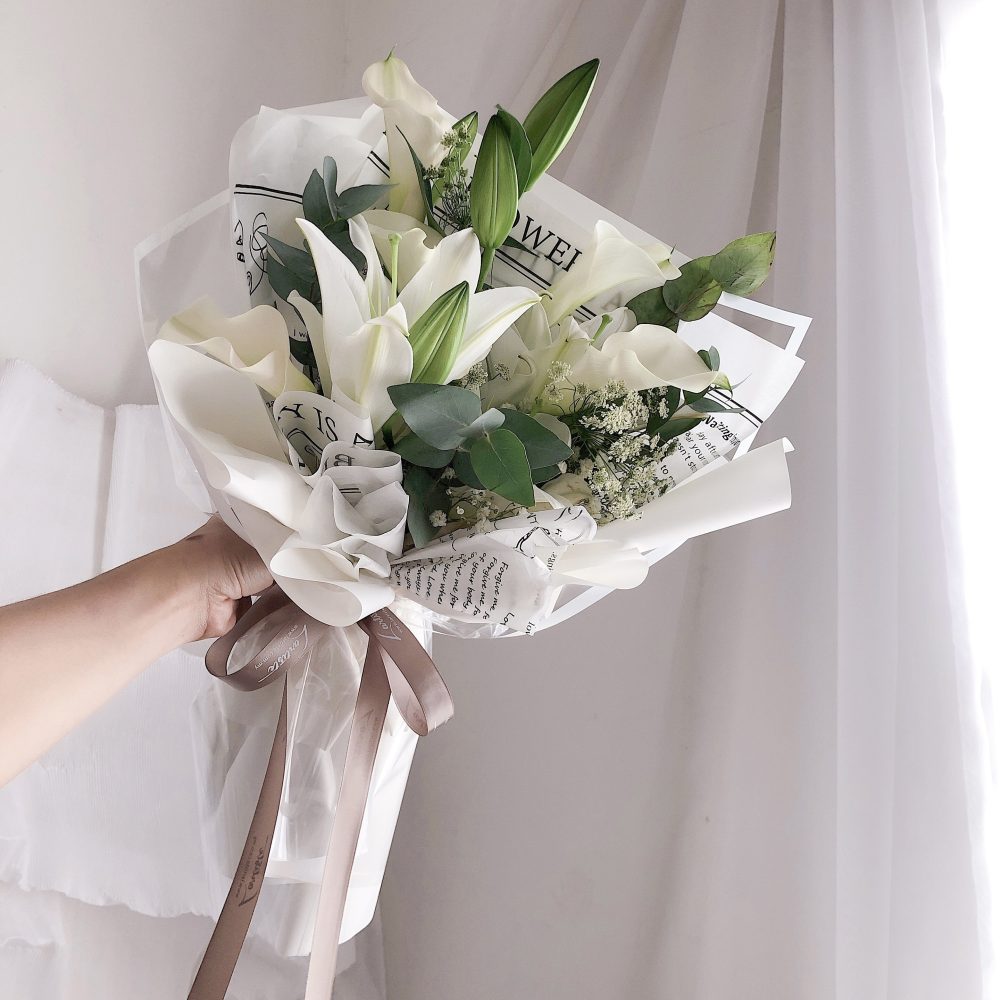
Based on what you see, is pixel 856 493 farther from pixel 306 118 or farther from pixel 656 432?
pixel 306 118

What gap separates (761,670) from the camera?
2.90 feet

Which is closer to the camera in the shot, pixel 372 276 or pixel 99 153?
pixel 372 276

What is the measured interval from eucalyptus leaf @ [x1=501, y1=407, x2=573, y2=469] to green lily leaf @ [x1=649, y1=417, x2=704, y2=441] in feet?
0.26

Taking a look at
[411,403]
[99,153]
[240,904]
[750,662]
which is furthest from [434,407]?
[99,153]

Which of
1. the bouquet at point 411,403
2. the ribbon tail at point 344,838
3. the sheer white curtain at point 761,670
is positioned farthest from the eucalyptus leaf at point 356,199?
the sheer white curtain at point 761,670

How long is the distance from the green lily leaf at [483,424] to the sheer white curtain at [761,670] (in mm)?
458

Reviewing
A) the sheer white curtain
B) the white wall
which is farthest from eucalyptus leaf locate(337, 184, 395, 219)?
the white wall

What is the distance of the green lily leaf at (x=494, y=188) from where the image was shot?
0.52 m

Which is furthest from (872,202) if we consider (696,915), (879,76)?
(696,915)

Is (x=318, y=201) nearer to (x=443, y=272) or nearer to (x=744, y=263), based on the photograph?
(x=443, y=272)

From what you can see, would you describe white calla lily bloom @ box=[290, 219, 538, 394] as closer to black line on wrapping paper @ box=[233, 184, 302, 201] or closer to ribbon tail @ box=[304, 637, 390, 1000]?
black line on wrapping paper @ box=[233, 184, 302, 201]

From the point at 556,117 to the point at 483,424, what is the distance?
0.23 meters

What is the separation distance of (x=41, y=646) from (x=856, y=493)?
2.32ft

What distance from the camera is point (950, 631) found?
2.53 feet
